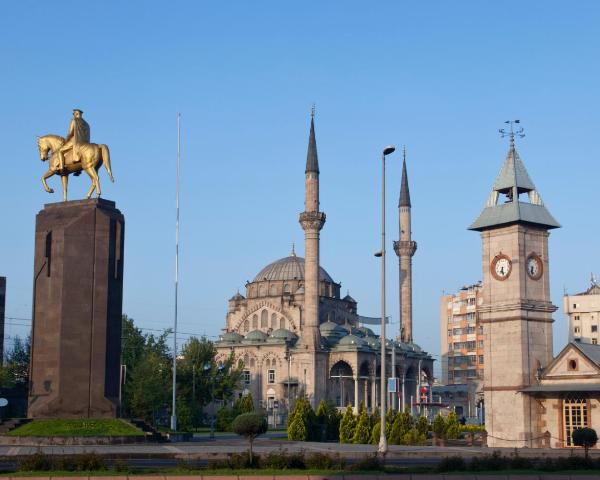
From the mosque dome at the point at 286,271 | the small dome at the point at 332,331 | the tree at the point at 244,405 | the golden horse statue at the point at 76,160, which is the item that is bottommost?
the tree at the point at 244,405

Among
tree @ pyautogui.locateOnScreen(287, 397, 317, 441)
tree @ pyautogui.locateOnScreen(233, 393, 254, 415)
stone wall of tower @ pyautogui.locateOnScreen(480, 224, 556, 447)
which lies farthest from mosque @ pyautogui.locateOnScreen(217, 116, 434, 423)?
stone wall of tower @ pyautogui.locateOnScreen(480, 224, 556, 447)

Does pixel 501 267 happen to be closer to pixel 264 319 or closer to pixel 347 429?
pixel 347 429

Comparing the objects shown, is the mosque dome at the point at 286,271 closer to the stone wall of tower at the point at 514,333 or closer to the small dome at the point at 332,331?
the small dome at the point at 332,331

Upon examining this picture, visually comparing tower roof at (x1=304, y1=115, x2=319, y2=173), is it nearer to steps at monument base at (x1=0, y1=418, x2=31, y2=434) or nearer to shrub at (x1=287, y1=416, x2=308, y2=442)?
shrub at (x1=287, y1=416, x2=308, y2=442)

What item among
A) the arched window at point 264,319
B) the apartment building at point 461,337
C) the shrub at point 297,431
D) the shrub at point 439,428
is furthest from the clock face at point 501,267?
the apartment building at point 461,337

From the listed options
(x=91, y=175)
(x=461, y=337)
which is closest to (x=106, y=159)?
(x=91, y=175)

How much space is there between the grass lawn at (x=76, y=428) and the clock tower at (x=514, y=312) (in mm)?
17044

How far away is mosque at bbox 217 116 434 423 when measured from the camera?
306 feet

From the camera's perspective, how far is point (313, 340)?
95.1 m

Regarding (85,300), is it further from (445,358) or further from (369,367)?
(445,358)

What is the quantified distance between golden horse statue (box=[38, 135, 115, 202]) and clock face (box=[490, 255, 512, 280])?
19.1 metres

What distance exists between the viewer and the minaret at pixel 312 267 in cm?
9144

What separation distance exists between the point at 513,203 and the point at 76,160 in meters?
21.3

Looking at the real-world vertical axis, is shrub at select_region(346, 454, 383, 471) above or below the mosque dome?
below
